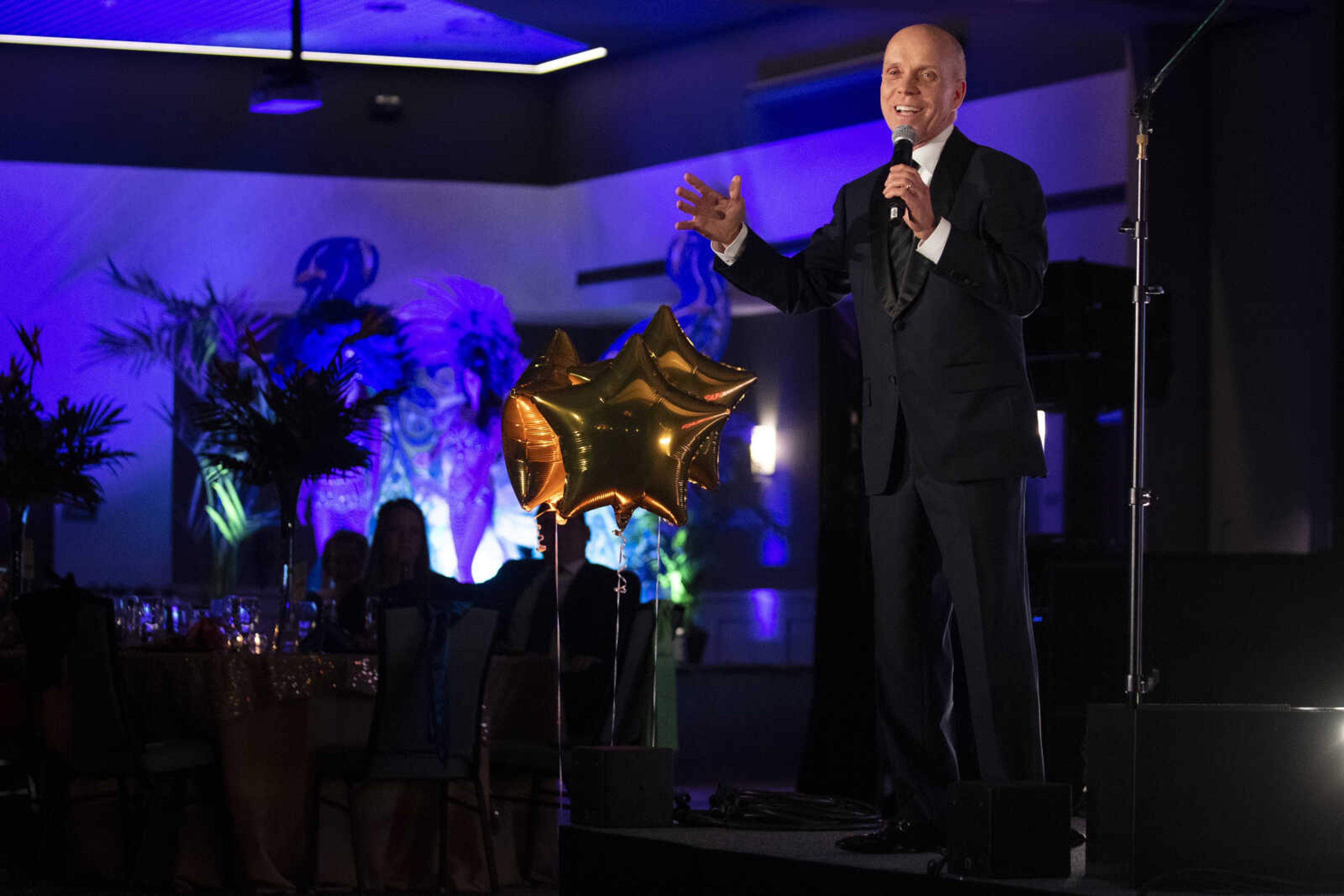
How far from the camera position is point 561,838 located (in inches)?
122

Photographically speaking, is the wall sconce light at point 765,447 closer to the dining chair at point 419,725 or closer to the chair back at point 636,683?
the chair back at point 636,683

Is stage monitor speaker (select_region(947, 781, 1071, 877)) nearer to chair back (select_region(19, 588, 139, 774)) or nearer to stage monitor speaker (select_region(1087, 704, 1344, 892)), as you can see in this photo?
stage monitor speaker (select_region(1087, 704, 1344, 892))

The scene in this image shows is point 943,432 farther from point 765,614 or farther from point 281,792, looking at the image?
point 765,614

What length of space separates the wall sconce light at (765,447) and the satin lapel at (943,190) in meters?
6.06

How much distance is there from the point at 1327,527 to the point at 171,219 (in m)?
6.13

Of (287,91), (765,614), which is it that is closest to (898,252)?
(287,91)

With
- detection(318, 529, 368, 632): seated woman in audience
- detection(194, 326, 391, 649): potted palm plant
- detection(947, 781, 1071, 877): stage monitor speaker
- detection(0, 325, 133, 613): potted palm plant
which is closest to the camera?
detection(947, 781, 1071, 877): stage monitor speaker

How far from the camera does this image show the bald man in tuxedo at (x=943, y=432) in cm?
269

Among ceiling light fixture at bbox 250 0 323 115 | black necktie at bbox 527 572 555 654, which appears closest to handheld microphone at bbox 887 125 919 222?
black necktie at bbox 527 572 555 654

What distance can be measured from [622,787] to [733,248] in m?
1.01

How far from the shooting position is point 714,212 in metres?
3.05

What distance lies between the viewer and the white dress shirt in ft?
8.55

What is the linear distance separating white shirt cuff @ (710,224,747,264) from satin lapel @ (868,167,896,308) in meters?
0.26

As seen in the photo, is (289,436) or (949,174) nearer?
(949,174)
